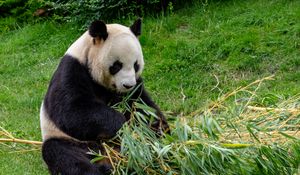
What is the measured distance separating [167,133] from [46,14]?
244 inches

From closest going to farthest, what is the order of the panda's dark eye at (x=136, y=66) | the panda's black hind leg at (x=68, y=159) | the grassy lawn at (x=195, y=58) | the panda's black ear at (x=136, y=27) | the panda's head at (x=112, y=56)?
the panda's black hind leg at (x=68, y=159) < the panda's head at (x=112, y=56) < the panda's dark eye at (x=136, y=66) < the panda's black ear at (x=136, y=27) < the grassy lawn at (x=195, y=58)

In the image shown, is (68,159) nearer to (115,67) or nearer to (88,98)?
(88,98)

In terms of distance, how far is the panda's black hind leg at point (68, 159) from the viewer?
533 cm

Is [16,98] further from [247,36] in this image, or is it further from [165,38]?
[247,36]

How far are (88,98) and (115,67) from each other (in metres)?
0.35

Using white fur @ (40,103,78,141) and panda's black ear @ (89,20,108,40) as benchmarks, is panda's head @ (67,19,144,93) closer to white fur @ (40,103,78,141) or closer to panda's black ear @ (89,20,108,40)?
panda's black ear @ (89,20,108,40)

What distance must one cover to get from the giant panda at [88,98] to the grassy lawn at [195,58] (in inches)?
42.7

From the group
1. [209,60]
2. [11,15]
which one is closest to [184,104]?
[209,60]

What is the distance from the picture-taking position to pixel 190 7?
1007 cm

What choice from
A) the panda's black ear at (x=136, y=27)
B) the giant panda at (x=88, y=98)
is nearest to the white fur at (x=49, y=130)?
the giant panda at (x=88, y=98)

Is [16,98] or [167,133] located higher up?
[167,133]

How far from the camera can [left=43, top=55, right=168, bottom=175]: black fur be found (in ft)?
17.7

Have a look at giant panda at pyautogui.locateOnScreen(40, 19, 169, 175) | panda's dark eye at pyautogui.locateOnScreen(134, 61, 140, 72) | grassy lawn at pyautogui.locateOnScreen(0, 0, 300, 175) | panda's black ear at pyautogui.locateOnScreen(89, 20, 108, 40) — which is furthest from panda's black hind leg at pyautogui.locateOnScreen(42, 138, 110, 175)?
grassy lawn at pyautogui.locateOnScreen(0, 0, 300, 175)

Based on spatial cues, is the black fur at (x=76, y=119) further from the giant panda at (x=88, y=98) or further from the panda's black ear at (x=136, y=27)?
the panda's black ear at (x=136, y=27)
